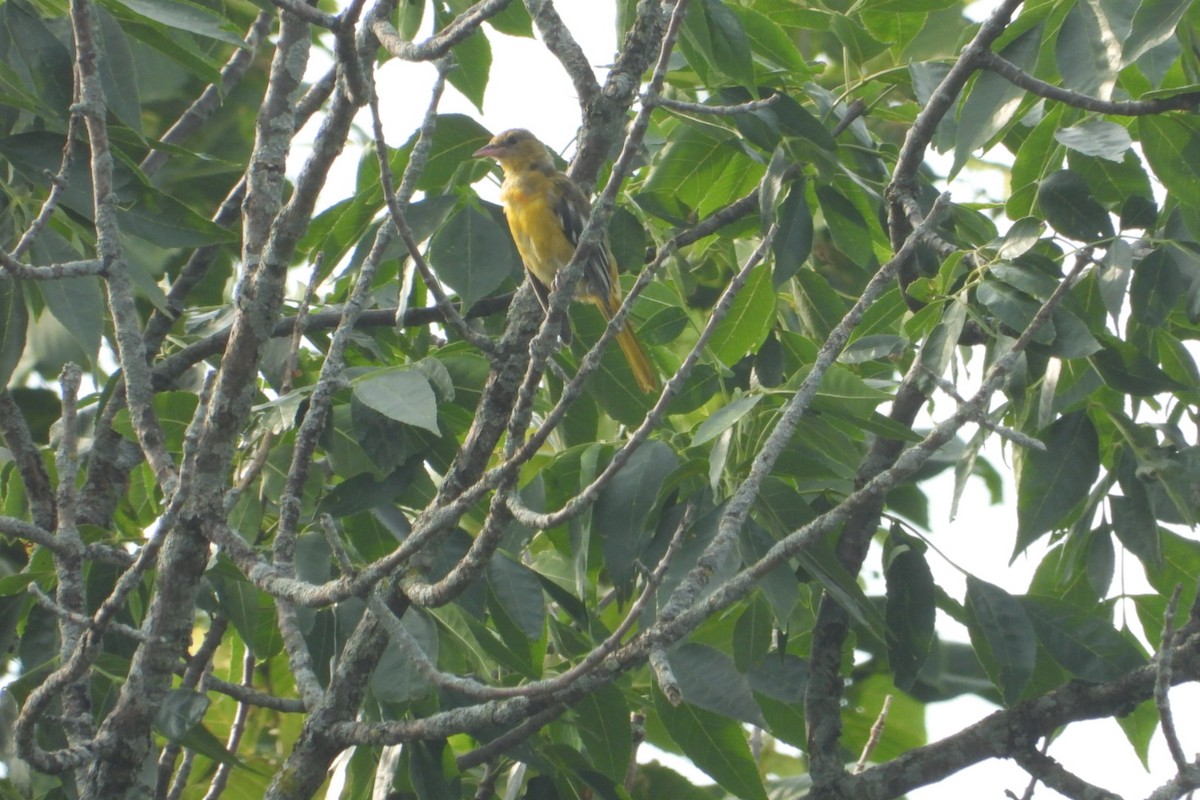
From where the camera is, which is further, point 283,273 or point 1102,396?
point 1102,396

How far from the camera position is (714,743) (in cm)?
288

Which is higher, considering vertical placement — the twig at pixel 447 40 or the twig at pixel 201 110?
the twig at pixel 201 110

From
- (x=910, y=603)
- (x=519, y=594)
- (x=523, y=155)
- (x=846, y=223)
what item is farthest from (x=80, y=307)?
(x=523, y=155)

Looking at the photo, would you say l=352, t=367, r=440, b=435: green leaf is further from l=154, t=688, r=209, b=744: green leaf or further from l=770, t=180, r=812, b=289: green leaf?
A: l=770, t=180, r=812, b=289: green leaf

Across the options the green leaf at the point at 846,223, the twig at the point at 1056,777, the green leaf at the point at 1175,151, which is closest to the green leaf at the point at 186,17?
the green leaf at the point at 846,223

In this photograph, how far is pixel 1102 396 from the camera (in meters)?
3.16

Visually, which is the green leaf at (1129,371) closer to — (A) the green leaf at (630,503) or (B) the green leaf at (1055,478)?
(B) the green leaf at (1055,478)

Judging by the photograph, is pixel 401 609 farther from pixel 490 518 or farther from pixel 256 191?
pixel 256 191

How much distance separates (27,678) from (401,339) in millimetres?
1439

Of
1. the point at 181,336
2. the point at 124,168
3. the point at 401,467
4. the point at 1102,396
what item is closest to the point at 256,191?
the point at 124,168

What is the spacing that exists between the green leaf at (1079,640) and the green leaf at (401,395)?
1464mm

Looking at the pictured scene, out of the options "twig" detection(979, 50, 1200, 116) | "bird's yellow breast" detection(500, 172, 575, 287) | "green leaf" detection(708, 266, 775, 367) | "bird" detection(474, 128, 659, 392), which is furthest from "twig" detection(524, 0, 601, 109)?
"bird's yellow breast" detection(500, 172, 575, 287)

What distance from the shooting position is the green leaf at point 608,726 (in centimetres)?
292

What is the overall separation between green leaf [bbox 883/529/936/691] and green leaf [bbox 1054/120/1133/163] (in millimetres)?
997
